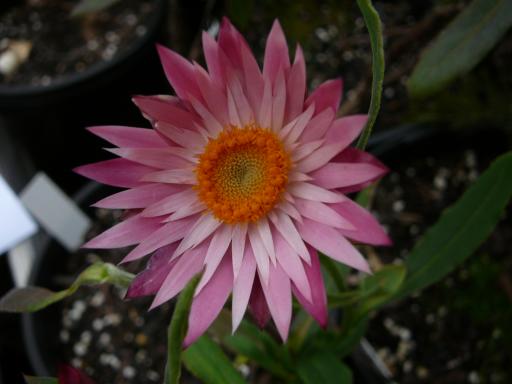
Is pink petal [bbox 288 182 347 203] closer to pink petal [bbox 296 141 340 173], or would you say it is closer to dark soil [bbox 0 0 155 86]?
pink petal [bbox 296 141 340 173]

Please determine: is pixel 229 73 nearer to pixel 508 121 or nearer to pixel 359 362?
pixel 359 362

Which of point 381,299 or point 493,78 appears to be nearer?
point 381,299

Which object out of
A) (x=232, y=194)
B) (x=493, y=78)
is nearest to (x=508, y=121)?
(x=493, y=78)

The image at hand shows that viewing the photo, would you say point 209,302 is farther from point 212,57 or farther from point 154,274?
point 212,57

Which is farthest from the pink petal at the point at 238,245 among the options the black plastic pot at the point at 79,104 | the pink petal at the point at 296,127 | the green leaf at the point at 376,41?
the black plastic pot at the point at 79,104

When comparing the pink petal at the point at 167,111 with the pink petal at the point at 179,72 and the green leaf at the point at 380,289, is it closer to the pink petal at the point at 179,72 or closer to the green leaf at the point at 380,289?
the pink petal at the point at 179,72

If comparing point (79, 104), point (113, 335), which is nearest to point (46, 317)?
point (113, 335)
